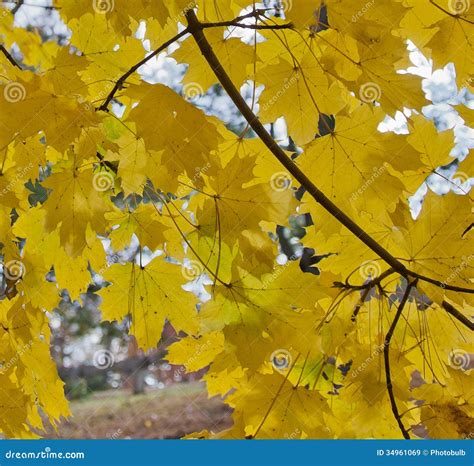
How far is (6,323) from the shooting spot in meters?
1.29

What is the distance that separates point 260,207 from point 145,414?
5577 mm

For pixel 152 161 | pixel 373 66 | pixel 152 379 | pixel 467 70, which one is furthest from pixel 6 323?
pixel 152 379

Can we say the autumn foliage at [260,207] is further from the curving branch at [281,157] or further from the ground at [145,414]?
the ground at [145,414]

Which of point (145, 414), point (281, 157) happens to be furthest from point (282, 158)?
point (145, 414)

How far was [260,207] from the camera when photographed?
1053mm

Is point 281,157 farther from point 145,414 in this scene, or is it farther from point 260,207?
point 145,414

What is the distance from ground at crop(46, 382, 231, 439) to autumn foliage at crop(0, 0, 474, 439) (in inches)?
169

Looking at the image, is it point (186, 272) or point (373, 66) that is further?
point (186, 272)

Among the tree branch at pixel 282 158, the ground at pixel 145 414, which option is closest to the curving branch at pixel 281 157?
the tree branch at pixel 282 158

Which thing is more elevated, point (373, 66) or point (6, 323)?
point (373, 66)

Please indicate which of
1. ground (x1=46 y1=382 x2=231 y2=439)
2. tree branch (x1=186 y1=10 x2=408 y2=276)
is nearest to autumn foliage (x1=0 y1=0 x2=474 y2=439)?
tree branch (x1=186 y1=10 x2=408 y2=276)

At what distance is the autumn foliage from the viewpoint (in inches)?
40.1

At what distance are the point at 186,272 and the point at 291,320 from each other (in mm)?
257

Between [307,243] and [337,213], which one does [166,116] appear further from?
[307,243]
